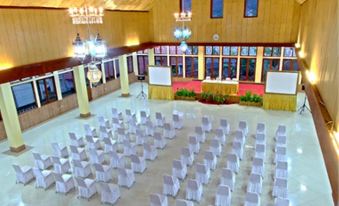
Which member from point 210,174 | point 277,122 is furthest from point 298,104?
point 210,174

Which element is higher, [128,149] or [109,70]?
[109,70]

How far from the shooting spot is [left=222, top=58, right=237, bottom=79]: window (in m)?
21.3

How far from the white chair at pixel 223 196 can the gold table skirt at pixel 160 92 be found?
11.0 meters

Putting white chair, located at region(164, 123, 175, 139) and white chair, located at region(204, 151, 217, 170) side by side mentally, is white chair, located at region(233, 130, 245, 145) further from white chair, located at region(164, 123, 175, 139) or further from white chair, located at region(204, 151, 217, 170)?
white chair, located at region(164, 123, 175, 139)

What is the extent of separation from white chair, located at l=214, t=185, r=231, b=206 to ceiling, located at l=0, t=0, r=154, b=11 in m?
9.61

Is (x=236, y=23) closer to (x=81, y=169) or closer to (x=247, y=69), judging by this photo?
(x=247, y=69)

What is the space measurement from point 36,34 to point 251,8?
1277cm

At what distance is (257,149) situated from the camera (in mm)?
9953

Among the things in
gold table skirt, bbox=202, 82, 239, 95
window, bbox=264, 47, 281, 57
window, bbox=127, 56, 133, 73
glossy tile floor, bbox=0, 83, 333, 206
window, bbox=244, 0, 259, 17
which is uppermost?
window, bbox=244, 0, 259, 17

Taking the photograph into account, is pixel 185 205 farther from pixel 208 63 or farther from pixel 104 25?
pixel 208 63

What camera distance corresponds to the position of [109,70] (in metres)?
20.7

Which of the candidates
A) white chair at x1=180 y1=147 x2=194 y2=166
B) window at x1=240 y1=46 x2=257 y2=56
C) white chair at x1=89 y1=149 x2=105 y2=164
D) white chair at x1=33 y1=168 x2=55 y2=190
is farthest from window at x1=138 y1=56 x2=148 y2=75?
white chair at x1=33 y1=168 x2=55 y2=190

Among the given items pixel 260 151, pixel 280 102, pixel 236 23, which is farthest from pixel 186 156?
pixel 236 23

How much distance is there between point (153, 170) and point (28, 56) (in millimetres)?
6768
